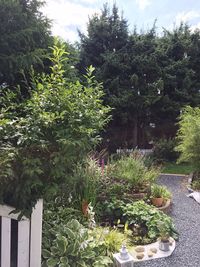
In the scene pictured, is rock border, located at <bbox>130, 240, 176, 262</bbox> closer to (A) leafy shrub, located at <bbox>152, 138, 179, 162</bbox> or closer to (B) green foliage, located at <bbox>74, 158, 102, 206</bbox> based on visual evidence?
(B) green foliage, located at <bbox>74, 158, 102, 206</bbox>

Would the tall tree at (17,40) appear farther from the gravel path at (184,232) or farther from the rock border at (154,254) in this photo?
the gravel path at (184,232)

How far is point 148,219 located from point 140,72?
23.7ft

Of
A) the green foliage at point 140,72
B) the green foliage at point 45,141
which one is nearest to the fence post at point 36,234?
the green foliage at point 45,141

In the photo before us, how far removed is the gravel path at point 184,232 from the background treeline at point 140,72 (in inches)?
167

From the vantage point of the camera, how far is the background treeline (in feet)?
32.8

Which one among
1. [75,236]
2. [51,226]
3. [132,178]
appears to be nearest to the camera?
[75,236]

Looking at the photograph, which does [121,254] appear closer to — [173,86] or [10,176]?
[10,176]

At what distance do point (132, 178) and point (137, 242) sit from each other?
5.05 feet

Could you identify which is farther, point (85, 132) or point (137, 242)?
point (137, 242)

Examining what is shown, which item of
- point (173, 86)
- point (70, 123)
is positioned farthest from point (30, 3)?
point (173, 86)

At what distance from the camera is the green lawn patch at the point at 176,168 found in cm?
817

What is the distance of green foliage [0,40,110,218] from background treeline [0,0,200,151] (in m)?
7.26

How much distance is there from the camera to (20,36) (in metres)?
5.02

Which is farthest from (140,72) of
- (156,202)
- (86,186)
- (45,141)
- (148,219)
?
(45,141)
